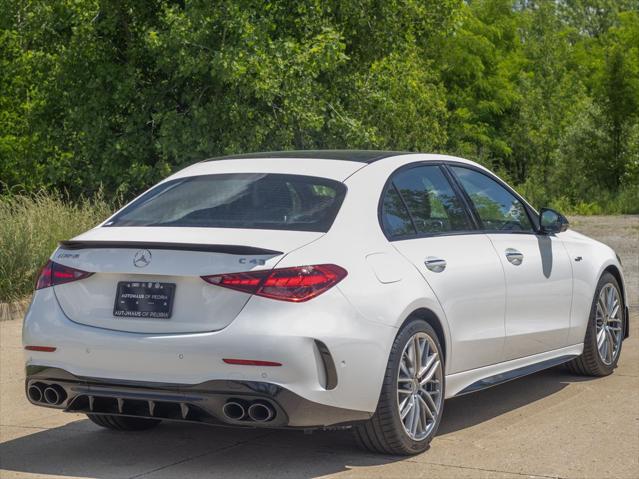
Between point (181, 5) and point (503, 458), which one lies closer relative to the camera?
point (503, 458)

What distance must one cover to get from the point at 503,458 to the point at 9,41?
73.2ft

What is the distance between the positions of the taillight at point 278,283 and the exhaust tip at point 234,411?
531 millimetres

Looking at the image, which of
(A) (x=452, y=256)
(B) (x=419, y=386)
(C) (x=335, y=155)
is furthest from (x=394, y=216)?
(B) (x=419, y=386)

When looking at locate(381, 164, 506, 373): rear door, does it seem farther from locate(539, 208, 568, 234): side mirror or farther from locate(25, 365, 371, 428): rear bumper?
locate(25, 365, 371, 428): rear bumper

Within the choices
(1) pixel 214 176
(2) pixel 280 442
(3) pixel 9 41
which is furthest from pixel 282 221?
(3) pixel 9 41

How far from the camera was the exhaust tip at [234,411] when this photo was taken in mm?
5672

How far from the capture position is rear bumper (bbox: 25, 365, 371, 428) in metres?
5.63

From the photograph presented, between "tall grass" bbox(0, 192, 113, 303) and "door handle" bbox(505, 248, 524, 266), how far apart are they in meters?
6.53

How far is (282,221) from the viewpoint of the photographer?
6.22 metres

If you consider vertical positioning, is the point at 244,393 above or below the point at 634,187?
above

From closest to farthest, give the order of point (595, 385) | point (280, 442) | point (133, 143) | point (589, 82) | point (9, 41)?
point (280, 442) < point (595, 385) < point (133, 143) < point (9, 41) < point (589, 82)

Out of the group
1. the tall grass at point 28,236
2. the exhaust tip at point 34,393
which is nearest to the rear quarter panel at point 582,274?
the exhaust tip at point 34,393

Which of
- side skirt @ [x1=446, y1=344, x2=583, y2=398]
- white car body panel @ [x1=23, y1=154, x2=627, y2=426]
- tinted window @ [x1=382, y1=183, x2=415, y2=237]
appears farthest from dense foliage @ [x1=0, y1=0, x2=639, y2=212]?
white car body panel @ [x1=23, y1=154, x2=627, y2=426]

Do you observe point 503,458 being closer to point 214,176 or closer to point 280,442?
point 280,442
